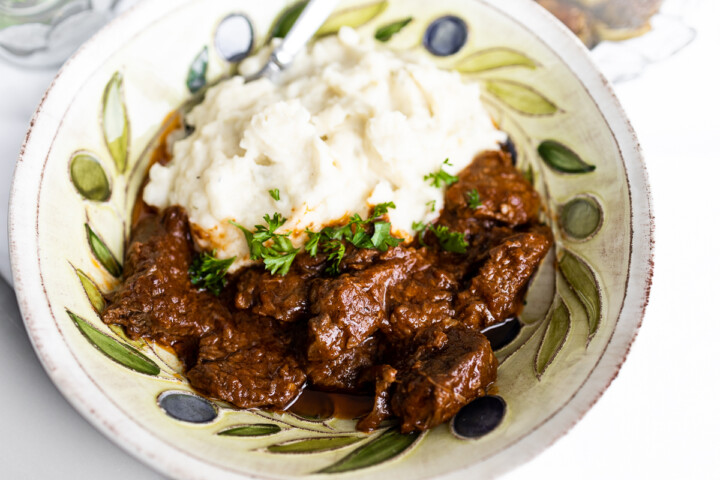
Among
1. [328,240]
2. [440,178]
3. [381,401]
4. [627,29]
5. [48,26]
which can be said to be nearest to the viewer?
[381,401]

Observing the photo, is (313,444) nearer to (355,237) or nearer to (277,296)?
(277,296)

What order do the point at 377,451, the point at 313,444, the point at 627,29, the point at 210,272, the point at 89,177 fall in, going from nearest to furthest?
1. the point at 377,451
2. the point at 313,444
3. the point at 89,177
4. the point at 210,272
5. the point at 627,29

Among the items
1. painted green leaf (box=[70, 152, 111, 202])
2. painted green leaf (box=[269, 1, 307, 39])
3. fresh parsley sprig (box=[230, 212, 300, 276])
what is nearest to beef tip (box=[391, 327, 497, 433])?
fresh parsley sprig (box=[230, 212, 300, 276])

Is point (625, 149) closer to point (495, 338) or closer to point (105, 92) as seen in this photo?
point (495, 338)

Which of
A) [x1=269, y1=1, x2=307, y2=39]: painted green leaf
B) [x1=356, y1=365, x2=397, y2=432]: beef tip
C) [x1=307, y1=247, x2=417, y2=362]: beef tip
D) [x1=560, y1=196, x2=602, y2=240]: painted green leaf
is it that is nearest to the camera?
[x1=356, y1=365, x2=397, y2=432]: beef tip

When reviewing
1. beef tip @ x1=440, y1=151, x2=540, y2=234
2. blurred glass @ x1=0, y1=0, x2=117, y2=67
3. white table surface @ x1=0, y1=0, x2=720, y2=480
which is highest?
blurred glass @ x1=0, y1=0, x2=117, y2=67

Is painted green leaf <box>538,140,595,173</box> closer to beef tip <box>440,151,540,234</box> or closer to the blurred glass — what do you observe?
beef tip <box>440,151,540,234</box>

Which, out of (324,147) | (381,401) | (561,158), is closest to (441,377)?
(381,401)
